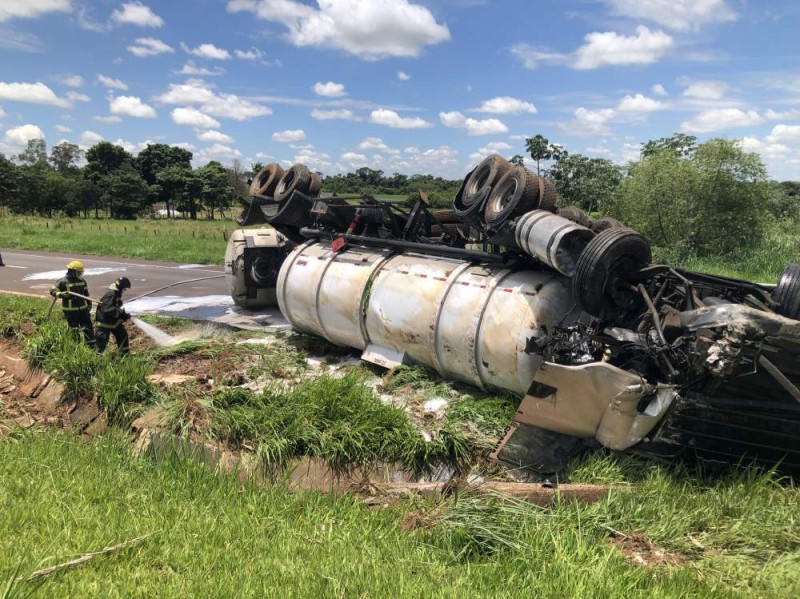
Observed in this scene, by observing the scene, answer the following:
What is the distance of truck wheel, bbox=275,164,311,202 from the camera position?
30.6ft

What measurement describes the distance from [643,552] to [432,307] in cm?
338

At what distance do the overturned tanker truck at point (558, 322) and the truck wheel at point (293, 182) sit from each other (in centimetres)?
101

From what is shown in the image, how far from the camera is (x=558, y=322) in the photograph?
17.8 feet

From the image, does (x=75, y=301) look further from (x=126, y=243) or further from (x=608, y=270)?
(x=126, y=243)

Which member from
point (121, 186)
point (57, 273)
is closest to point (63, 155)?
point (121, 186)

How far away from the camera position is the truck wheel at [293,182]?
9328mm

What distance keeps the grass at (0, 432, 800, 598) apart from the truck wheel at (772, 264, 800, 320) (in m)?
1.58

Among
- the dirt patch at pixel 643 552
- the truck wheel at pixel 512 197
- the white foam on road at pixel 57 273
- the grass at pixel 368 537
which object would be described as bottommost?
the dirt patch at pixel 643 552

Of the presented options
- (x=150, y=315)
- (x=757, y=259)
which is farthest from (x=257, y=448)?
(x=757, y=259)

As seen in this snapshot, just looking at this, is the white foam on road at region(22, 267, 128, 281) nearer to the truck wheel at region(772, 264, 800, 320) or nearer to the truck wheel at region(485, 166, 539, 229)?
the truck wheel at region(485, 166, 539, 229)

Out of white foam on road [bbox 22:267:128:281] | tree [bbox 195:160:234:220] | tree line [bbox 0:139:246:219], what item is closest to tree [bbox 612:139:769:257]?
white foam on road [bbox 22:267:128:281]

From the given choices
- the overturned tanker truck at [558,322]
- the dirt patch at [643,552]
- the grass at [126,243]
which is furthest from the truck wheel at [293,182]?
the grass at [126,243]

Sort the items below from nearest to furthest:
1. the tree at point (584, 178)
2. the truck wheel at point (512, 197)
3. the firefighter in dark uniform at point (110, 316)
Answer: the truck wheel at point (512, 197), the firefighter in dark uniform at point (110, 316), the tree at point (584, 178)

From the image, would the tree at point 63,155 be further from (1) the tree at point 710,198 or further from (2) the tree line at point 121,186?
(1) the tree at point 710,198
